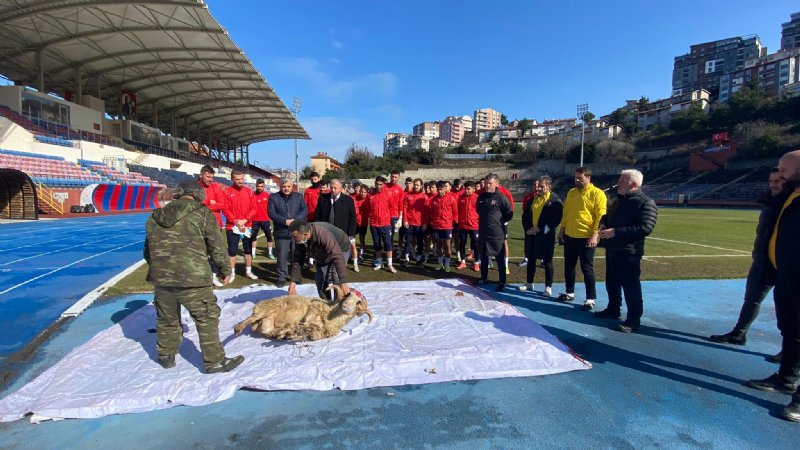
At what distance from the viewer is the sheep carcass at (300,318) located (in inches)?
160

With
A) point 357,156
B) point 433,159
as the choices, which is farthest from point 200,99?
point 433,159

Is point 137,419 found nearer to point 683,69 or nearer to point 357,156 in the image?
point 357,156

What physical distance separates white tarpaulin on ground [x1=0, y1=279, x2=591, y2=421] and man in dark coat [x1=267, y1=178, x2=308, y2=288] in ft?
5.45

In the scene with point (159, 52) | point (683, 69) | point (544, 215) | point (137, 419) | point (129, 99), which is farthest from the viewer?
point (683, 69)

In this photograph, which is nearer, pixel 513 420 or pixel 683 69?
pixel 513 420

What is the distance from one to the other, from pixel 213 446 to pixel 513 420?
212 cm

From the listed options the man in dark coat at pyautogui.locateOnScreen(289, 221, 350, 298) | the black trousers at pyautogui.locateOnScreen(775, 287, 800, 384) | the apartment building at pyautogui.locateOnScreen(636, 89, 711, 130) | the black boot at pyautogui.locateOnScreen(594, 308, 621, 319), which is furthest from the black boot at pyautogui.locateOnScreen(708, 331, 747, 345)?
the apartment building at pyautogui.locateOnScreen(636, 89, 711, 130)

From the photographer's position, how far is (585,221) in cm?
527

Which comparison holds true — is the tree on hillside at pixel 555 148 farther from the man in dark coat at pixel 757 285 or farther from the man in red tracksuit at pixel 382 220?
the man in dark coat at pixel 757 285

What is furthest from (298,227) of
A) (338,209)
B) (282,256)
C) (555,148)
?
(555,148)

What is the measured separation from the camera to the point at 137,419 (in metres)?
2.78

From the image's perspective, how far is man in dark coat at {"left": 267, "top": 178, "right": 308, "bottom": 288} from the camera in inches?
250

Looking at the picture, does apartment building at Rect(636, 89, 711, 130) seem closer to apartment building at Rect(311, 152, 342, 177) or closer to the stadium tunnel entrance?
apartment building at Rect(311, 152, 342, 177)

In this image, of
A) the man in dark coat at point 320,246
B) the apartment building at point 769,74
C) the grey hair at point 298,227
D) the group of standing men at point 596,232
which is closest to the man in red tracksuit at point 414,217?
the group of standing men at point 596,232
